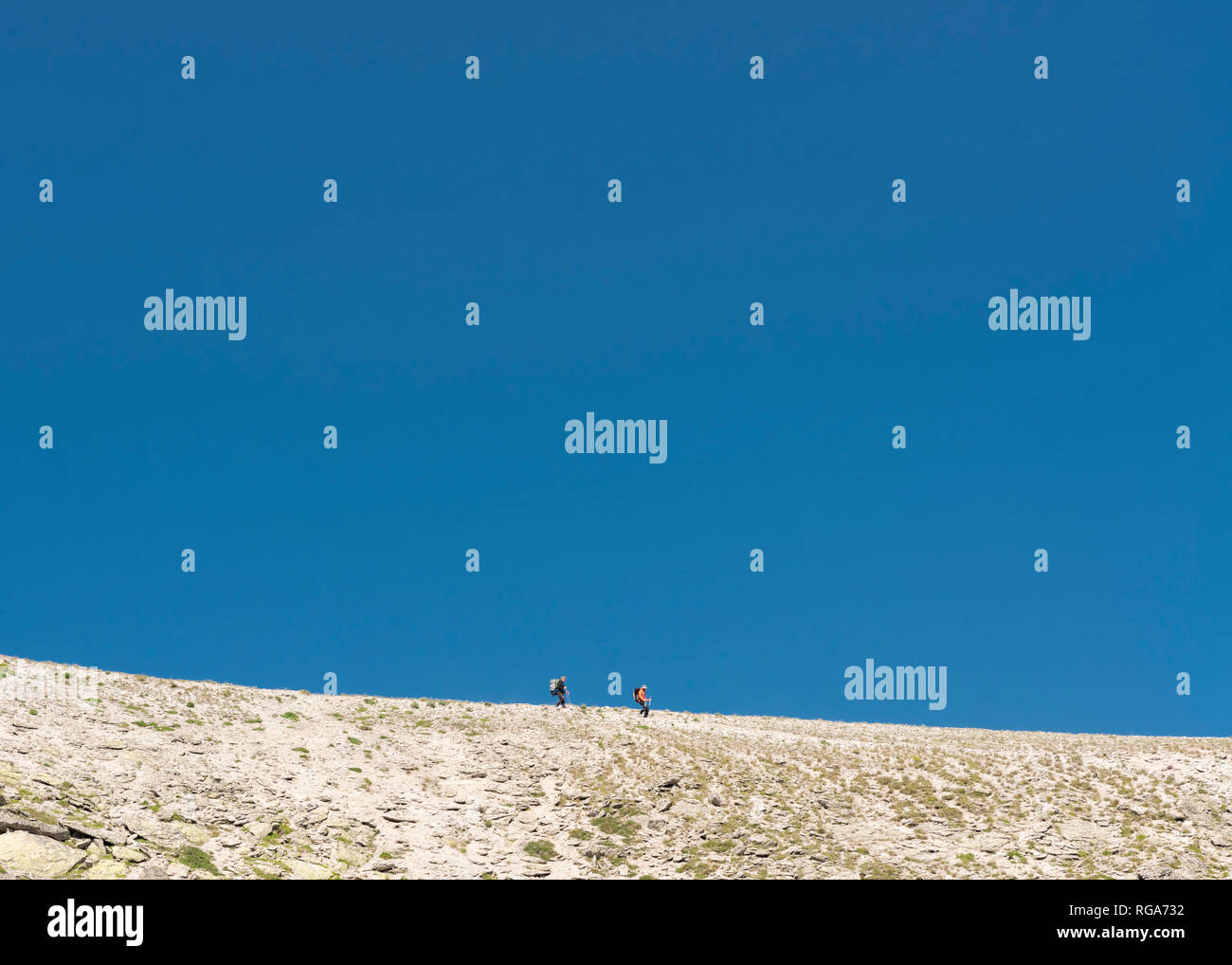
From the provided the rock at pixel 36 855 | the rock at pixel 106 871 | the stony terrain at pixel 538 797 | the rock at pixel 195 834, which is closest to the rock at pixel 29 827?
the stony terrain at pixel 538 797

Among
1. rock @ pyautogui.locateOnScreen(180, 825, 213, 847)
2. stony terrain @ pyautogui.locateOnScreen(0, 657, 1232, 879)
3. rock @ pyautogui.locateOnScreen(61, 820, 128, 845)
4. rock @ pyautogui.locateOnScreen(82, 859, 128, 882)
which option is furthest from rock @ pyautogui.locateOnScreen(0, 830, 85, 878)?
rock @ pyautogui.locateOnScreen(180, 825, 213, 847)

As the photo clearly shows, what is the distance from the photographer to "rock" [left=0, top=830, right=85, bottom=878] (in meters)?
26.0

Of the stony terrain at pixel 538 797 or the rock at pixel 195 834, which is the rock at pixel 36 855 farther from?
the rock at pixel 195 834

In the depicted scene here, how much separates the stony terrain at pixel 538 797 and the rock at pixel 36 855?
71 millimetres

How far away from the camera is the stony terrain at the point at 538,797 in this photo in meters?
33.0

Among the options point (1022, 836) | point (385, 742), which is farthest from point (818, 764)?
point (385, 742)

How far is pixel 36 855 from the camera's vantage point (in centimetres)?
2659

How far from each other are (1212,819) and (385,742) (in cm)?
3689

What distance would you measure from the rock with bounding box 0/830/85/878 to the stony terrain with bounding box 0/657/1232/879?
0.07 m

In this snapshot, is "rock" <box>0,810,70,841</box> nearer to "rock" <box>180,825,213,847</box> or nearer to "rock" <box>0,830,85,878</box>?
"rock" <box>0,830,85,878</box>

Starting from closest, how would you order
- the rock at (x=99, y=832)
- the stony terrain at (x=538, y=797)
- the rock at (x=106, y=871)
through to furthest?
the rock at (x=106, y=871) < the rock at (x=99, y=832) < the stony terrain at (x=538, y=797)
